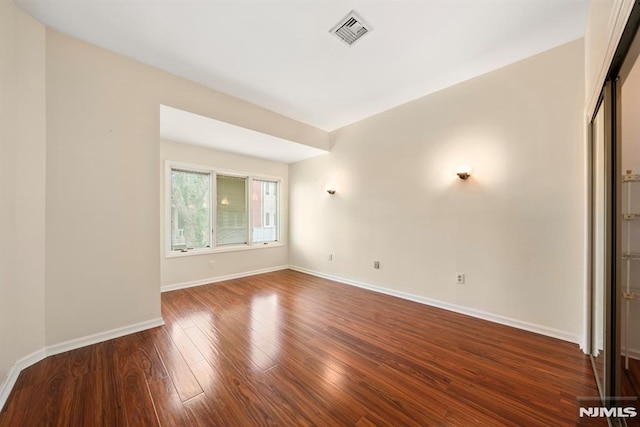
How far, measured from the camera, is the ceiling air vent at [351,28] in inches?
79.2

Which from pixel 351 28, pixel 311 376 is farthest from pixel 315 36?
pixel 311 376

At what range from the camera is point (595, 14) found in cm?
161

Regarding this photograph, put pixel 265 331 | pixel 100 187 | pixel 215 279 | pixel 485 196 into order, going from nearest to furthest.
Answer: pixel 100 187
pixel 265 331
pixel 485 196
pixel 215 279

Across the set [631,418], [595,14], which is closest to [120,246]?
[631,418]

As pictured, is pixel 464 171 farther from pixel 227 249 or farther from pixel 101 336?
pixel 101 336

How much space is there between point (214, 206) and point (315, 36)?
3.37m

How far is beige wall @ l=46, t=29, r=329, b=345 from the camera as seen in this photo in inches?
82.9

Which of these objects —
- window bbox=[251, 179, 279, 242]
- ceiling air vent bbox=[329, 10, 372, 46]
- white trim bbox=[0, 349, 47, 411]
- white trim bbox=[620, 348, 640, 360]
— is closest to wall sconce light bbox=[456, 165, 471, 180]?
ceiling air vent bbox=[329, 10, 372, 46]

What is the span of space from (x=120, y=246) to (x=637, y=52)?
13.0ft

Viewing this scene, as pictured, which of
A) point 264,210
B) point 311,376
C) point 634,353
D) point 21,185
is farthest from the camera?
point 264,210

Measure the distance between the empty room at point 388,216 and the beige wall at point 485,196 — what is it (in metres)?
0.02

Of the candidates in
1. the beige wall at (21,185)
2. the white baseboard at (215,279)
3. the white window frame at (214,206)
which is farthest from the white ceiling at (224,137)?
the white baseboard at (215,279)

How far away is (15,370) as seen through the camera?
1.78m

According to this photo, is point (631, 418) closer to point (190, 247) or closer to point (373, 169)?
point (373, 169)
